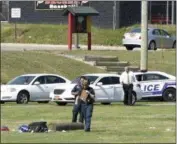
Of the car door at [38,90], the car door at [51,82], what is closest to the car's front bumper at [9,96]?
the car door at [38,90]

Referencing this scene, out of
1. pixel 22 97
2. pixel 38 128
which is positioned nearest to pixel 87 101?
pixel 38 128

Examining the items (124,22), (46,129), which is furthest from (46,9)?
(46,129)

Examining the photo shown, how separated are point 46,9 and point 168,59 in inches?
921

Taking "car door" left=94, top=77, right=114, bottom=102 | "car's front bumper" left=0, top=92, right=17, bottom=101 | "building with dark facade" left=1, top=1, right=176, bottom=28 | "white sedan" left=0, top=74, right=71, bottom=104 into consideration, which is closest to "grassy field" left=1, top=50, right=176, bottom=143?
"car's front bumper" left=0, top=92, right=17, bottom=101

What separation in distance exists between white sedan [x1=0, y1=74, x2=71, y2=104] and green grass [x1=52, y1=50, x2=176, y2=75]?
33.1 feet

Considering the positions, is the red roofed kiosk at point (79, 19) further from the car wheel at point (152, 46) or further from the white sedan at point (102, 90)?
the white sedan at point (102, 90)

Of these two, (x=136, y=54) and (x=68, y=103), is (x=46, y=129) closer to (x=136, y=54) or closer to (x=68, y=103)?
(x=68, y=103)

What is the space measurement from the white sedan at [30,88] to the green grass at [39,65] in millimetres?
5372

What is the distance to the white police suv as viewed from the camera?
116 ft

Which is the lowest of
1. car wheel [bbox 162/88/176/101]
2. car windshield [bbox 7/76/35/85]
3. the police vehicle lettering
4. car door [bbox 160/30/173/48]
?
car wheel [bbox 162/88/176/101]

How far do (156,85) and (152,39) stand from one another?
15.4 metres

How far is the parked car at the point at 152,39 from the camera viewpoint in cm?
5016

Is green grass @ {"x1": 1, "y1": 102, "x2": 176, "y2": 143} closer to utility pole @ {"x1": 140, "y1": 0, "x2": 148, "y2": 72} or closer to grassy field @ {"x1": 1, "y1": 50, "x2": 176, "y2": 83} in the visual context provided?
utility pole @ {"x1": 140, "y1": 0, "x2": 148, "y2": 72}

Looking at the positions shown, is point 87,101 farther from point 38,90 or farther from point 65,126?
point 38,90
